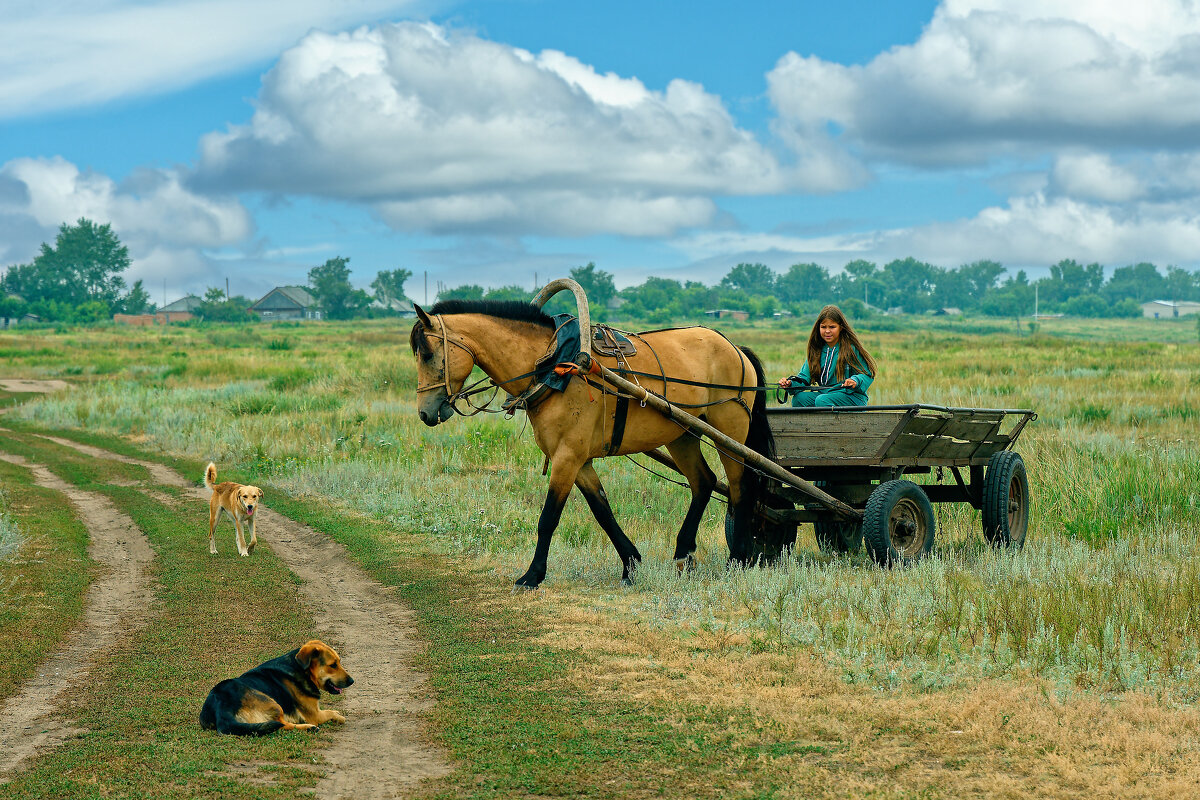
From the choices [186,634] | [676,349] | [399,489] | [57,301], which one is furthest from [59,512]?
[57,301]

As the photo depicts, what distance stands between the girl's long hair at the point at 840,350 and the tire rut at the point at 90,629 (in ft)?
20.2

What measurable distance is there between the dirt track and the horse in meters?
1.47

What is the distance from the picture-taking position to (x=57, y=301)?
12938 centimetres

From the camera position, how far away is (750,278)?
18738cm

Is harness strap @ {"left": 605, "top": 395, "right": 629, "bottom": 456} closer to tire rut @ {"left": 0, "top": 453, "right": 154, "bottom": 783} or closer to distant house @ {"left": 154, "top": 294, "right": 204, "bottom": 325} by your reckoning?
tire rut @ {"left": 0, "top": 453, "right": 154, "bottom": 783}

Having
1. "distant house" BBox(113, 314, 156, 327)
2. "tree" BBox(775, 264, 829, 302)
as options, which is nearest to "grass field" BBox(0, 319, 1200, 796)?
"distant house" BBox(113, 314, 156, 327)

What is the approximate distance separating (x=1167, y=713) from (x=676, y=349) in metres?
5.04

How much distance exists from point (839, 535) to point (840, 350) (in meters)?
1.93

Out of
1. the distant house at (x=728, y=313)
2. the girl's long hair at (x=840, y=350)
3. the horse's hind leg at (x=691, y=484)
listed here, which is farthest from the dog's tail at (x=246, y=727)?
the distant house at (x=728, y=313)

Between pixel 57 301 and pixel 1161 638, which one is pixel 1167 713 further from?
pixel 57 301

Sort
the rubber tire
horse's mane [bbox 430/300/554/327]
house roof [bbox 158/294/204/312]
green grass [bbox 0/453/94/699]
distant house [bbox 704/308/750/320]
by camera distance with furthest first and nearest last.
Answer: house roof [bbox 158/294/204/312]
distant house [bbox 704/308/750/320]
the rubber tire
horse's mane [bbox 430/300/554/327]
green grass [bbox 0/453/94/699]

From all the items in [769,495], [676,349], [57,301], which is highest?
[57,301]

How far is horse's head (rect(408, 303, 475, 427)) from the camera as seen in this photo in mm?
7965

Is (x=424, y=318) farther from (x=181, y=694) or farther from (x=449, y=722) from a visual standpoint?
(x=449, y=722)
